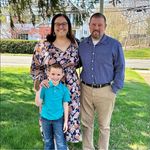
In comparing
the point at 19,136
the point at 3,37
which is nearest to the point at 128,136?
the point at 19,136

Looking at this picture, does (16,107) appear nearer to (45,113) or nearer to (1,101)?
(1,101)

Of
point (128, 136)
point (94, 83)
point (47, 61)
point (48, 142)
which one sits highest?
point (47, 61)

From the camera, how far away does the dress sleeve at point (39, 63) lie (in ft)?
12.0

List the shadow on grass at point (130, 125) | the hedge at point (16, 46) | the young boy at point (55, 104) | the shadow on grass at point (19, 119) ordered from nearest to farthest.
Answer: the young boy at point (55, 104)
the shadow on grass at point (19, 119)
the shadow on grass at point (130, 125)
the hedge at point (16, 46)

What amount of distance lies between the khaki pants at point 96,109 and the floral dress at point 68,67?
16 cm

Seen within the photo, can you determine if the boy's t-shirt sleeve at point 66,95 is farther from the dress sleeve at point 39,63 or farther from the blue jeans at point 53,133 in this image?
the dress sleeve at point 39,63

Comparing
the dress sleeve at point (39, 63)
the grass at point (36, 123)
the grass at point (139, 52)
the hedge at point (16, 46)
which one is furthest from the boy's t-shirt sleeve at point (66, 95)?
the hedge at point (16, 46)

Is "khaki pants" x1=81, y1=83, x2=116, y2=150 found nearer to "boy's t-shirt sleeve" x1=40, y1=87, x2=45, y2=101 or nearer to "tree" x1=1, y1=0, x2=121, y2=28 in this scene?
"boy's t-shirt sleeve" x1=40, y1=87, x2=45, y2=101

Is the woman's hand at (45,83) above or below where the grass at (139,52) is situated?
above

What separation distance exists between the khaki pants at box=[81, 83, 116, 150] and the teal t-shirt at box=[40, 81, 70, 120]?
1.50 feet

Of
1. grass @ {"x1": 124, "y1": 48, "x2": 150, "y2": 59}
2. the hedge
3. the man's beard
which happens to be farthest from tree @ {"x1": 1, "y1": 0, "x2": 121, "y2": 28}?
the hedge

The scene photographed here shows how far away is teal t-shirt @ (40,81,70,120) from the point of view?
3.42m

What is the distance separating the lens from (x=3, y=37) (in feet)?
96.5

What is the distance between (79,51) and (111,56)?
0.36m
